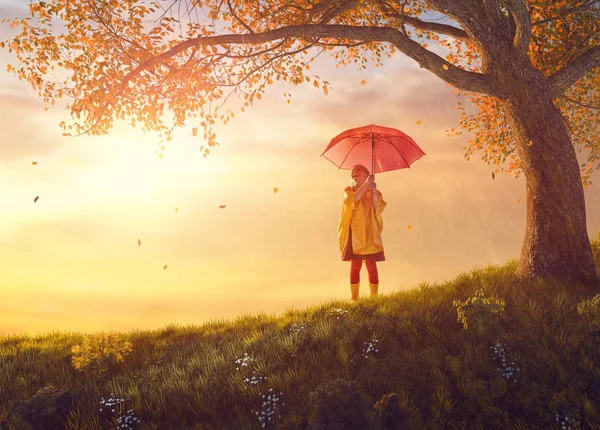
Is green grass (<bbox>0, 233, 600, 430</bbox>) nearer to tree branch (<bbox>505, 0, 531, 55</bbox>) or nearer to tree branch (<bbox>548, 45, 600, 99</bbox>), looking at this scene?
tree branch (<bbox>548, 45, 600, 99</bbox>)

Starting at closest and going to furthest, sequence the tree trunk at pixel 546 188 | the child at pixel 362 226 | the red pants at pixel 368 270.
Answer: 1. the tree trunk at pixel 546 188
2. the child at pixel 362 226
3. the red pants at pixel 368 270

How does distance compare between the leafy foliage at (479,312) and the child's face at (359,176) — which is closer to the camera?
the leafy foliage at (479,312)

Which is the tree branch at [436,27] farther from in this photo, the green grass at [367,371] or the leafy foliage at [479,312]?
the leafy foliage at [479,312]

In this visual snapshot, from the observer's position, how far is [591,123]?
49.1ft

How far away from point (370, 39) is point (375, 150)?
2112mm

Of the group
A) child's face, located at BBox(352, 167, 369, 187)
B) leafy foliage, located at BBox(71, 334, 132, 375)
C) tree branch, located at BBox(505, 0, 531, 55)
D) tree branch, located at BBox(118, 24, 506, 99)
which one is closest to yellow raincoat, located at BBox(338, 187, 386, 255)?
child's face, located at BBox(352, 167, 369, 187)

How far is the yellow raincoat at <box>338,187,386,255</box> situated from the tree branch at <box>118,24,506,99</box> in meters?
2.60

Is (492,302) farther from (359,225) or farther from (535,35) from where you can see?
(535,35)

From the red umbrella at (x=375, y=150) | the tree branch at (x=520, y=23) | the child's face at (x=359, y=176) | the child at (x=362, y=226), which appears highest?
the tree branch at (x=520, y=23)

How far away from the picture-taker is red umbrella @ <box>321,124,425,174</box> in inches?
407

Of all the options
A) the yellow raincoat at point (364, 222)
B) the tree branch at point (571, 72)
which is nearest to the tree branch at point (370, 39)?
the tree branch at point (571, 72)

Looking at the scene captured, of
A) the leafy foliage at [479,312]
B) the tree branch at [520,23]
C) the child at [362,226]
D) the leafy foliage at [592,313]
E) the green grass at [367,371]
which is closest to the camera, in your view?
the green grass at [367,371]

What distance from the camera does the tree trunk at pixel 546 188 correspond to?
9703 mm

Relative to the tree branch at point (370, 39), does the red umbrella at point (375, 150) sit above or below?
below
